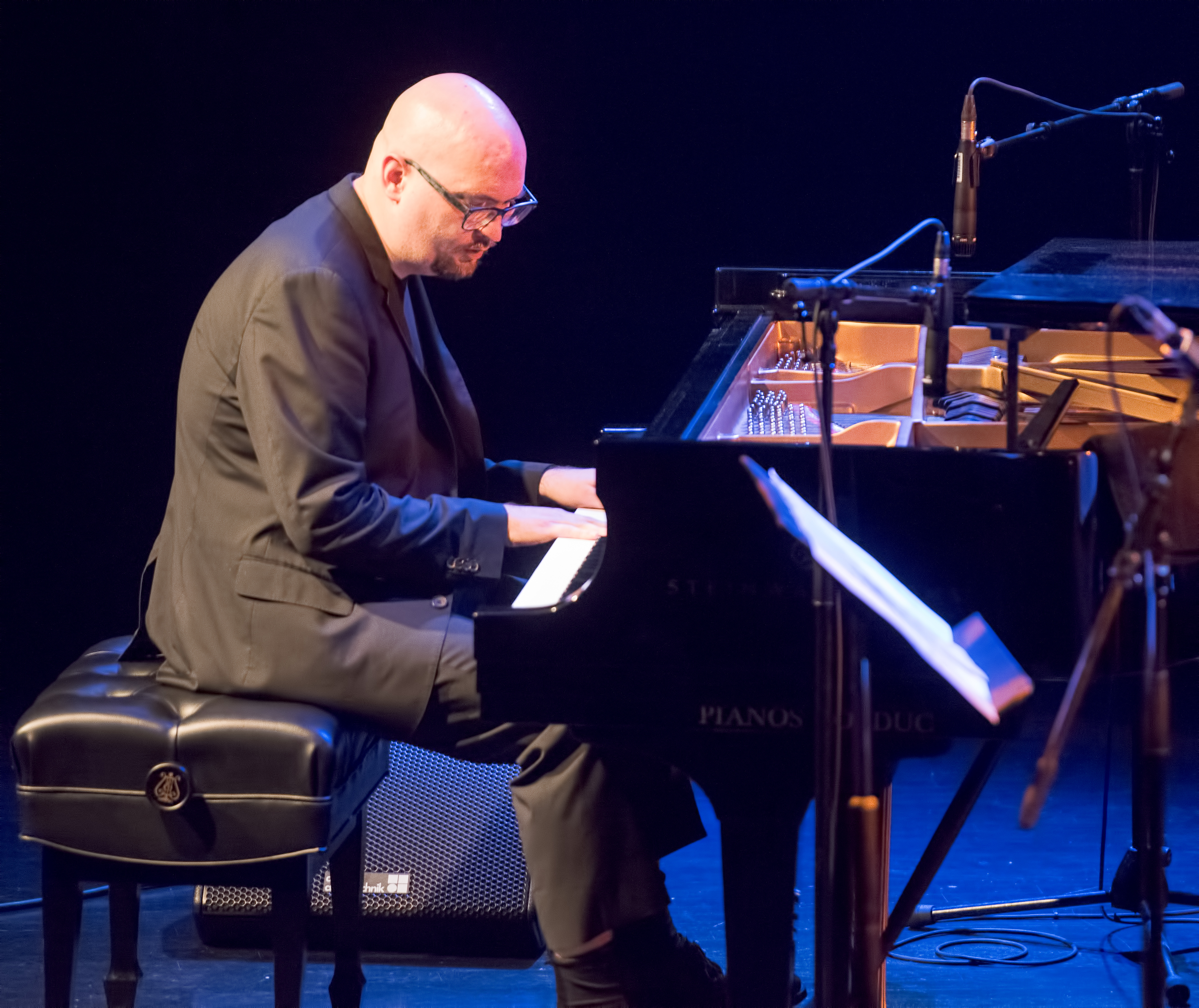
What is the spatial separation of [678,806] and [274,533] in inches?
33.5

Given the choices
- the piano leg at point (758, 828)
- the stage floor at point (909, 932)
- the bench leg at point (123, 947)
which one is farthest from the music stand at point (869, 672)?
the bench leg at point (123, 947)

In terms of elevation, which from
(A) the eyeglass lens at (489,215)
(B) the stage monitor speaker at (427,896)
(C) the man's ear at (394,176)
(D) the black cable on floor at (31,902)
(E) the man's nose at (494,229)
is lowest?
(D) the black cable on floor at (31,902)

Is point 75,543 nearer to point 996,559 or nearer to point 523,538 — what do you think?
point 523,538

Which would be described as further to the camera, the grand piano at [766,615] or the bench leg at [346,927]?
the bench leg at [346,927]

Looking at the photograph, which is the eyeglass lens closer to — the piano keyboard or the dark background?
the piano keyboard

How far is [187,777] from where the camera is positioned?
2.40 meters

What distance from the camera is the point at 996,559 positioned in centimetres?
199

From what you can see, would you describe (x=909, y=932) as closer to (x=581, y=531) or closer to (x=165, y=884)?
(x=581, y=531)

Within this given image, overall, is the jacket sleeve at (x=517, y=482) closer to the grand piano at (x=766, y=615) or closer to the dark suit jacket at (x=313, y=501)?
the dark suit jacket at (x=313, y=501)

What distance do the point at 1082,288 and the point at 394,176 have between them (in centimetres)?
122

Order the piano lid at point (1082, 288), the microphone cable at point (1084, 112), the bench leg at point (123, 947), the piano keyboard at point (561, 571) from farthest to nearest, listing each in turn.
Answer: the microphone cable at point (1084, 112) → the bench leg at point (123, 947) → the piano keyboard at point (561, 571) → the piano lid at point (1082, 288)

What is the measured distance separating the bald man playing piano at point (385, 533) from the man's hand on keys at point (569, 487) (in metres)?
0.32

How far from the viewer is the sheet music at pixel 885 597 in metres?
1.57

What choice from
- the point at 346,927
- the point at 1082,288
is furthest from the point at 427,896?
the point at 1082,288
